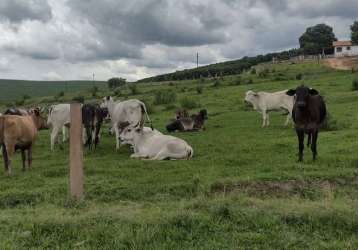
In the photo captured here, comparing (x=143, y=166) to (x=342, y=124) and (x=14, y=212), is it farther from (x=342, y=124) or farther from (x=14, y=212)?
(x=342, y=124)

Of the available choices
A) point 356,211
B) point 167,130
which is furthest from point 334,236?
point 167,130

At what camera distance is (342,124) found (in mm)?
18672

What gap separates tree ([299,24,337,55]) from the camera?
97.5 m

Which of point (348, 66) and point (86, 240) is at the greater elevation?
point (348, 66)

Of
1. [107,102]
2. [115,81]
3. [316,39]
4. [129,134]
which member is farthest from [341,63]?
[129,134]

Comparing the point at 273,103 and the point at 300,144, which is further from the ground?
the point at 273,103

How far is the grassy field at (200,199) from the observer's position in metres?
5.92

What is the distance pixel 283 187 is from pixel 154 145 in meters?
5.40

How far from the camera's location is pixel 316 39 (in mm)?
99625

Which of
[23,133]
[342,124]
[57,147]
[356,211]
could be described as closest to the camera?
[356,211]

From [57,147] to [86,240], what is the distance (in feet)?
39.9

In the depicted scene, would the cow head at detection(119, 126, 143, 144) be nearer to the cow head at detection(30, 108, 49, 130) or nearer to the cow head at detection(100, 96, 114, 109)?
the cow head at detection(30, 108, 49, 130)

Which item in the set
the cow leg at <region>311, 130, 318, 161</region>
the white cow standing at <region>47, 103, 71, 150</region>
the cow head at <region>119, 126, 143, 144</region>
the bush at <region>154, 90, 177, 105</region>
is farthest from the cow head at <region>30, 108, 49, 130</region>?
the bush at <region>154, 90, 177, 105</region>

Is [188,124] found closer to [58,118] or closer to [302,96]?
[58,118]
